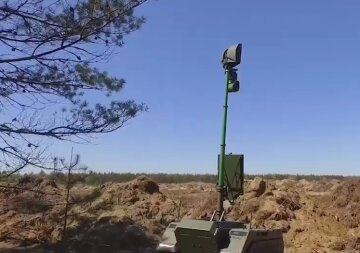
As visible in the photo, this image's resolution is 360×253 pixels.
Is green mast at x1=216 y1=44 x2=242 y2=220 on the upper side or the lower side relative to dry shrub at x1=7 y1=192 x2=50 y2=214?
upper

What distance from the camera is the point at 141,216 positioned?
63.1 feet

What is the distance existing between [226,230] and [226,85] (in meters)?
2.30

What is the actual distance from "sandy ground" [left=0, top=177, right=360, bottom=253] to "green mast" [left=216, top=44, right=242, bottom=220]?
7575 mm

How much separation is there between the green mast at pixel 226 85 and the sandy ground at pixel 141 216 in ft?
24.9

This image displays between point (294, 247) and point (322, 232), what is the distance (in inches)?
44.3

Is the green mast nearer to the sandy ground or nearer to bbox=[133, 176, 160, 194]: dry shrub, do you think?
the sandy ground

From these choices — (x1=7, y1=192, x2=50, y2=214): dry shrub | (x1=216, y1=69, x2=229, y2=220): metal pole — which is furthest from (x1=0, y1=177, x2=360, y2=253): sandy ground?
(x1=216, y1=69, x2=229, y2=220): metal pole

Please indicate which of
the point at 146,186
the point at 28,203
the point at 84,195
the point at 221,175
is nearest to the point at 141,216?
the point at 84,195

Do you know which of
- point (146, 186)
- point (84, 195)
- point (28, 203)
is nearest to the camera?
point (28, 203)

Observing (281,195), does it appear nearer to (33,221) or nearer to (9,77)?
(33,221)

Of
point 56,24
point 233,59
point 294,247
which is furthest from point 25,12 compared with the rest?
point 294,247

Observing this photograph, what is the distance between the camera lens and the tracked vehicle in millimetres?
7957

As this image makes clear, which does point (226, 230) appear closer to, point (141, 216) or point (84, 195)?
point (141, 216)

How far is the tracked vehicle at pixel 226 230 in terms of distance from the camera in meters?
7.96
